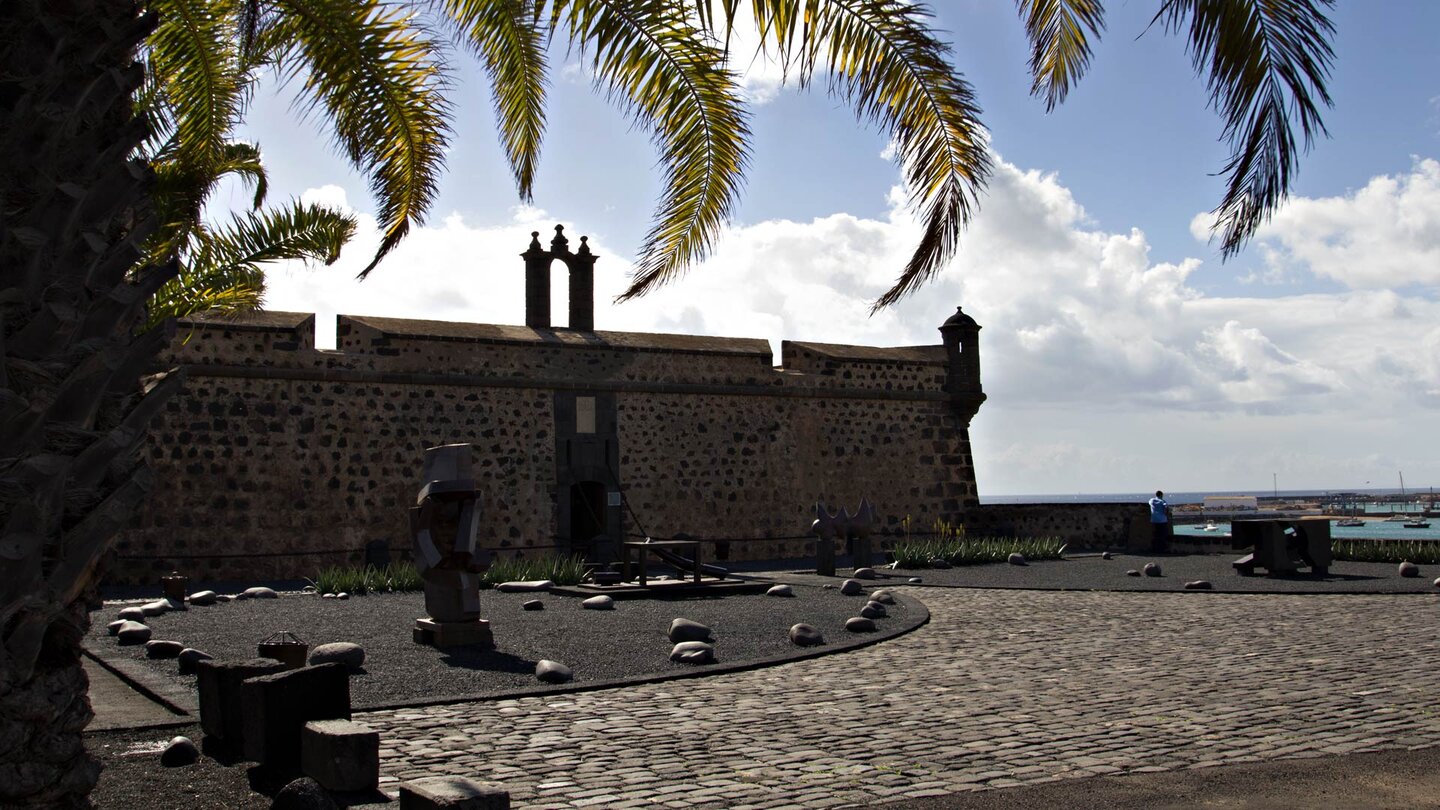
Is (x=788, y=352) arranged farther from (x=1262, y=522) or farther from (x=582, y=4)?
(x=582, y=4)

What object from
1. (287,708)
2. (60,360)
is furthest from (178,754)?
(60,360)

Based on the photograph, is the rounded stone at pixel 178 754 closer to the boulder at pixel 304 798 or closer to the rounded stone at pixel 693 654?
the boulder at pixel 304 798

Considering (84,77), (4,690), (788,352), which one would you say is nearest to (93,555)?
(4,690)

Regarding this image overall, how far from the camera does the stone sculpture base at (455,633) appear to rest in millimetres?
9289

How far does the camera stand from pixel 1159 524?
2155cm

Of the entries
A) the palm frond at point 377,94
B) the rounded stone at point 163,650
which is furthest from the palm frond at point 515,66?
the rounded stone at point 163,650

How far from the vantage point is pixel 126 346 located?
143 inches

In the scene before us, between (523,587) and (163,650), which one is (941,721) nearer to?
(163,650)

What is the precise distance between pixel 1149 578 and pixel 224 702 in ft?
41.4

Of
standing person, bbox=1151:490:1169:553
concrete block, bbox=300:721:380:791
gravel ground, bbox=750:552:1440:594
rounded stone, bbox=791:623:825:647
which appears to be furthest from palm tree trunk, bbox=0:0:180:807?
standing person, bbox=1151:490:1169:553

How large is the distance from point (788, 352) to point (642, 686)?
17514 mm

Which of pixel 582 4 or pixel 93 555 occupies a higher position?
pixel 582 4

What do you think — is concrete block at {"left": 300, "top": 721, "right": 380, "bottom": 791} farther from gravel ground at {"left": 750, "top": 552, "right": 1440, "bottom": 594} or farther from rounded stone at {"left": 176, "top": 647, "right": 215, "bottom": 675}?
gravel ground at {"left": 750, "top": 552, "right": 1440, "bottom": 594}

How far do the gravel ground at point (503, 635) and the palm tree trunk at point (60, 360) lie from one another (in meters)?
3.33
